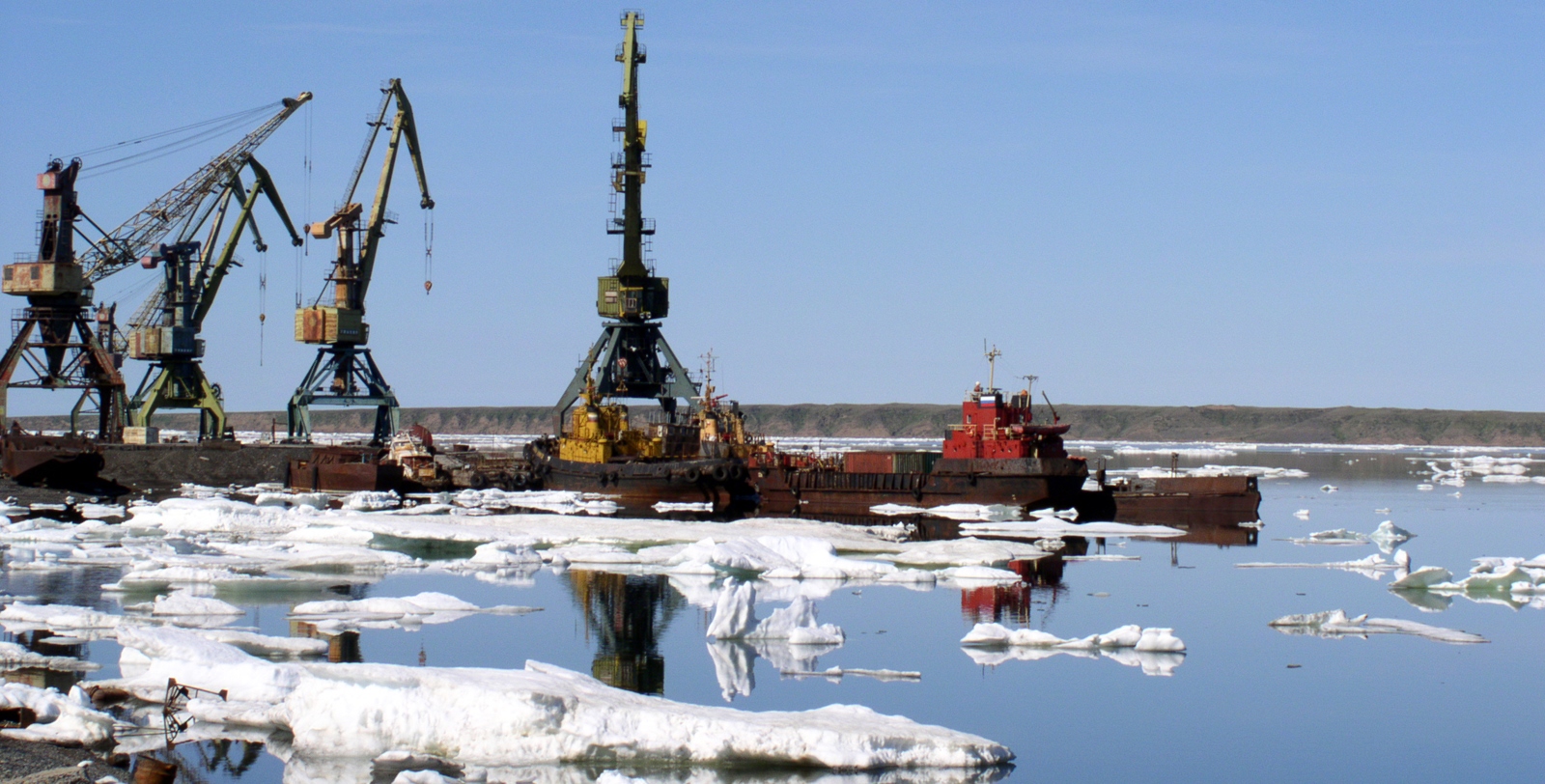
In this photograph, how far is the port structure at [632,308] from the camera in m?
64.1

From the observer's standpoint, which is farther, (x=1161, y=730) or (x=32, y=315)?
(x=32, y=315)

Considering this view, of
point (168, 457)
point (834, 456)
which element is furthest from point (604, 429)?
point (168, 457)

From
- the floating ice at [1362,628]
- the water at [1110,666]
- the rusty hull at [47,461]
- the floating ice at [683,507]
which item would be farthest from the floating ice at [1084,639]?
the rusty hull at [47,461]

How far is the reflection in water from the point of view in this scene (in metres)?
18.1

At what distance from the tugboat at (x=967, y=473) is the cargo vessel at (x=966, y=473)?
0.03m

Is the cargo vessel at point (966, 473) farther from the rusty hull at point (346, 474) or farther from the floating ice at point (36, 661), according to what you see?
Result: the floating ice at point (36, 661)

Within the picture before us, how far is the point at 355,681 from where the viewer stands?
557 inches

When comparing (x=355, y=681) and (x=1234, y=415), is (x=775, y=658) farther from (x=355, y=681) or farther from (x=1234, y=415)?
(x=1234, y=415)

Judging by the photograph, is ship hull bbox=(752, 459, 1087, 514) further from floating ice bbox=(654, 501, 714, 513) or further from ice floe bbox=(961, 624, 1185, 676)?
ice floe bbox=(961, 624, 1185, 676)

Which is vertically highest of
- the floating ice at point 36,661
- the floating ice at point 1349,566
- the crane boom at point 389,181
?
the crane boom at point 389,181

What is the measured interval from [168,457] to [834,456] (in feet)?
87.5

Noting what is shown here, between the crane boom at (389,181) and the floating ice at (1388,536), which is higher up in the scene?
the crane boom at (389,181)

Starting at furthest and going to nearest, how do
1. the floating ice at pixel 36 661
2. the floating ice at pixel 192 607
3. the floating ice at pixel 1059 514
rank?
the floating ice at pixel 1059 514 → the floating ice at pixel 192 607 → the floating ice at pixel 36 661

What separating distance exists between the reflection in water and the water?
6cm
